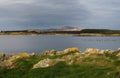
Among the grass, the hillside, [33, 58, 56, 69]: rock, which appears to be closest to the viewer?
the grass

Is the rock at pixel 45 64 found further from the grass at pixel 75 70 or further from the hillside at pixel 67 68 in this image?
the grass at pixel 75 70

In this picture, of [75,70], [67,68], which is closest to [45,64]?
[67,68]

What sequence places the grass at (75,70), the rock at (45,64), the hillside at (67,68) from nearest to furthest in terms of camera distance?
the grass at (75,70) < the hillside at (67,68) < the rock at (45,64)

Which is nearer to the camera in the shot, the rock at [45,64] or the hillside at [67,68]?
the hillside at [67,68]

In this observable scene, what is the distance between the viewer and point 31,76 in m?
37.9

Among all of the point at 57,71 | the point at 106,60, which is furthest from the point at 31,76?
the point at 106,60

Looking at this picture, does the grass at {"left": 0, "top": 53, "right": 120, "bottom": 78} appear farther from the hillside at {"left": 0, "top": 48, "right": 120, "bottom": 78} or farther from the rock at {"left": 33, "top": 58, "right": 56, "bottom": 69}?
the rock at {"left": 33, "top": 58, "right": 56, "bottom": 69}

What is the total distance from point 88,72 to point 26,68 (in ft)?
35.4

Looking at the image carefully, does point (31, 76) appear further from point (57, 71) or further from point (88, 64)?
point (88, 64)

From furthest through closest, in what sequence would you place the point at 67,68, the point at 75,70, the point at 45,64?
the point at 45,64
the point at 67,68
the point at 75,70

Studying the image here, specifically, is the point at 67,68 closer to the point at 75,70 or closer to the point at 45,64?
the point at 75,70

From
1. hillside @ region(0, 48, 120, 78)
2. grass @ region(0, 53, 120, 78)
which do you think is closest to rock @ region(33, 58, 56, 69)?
hillside @ region(0, 48, 120, 78)

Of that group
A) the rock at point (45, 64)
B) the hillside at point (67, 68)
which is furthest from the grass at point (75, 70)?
the rock at point (45, 64)

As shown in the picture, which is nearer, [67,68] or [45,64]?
[67,68]
